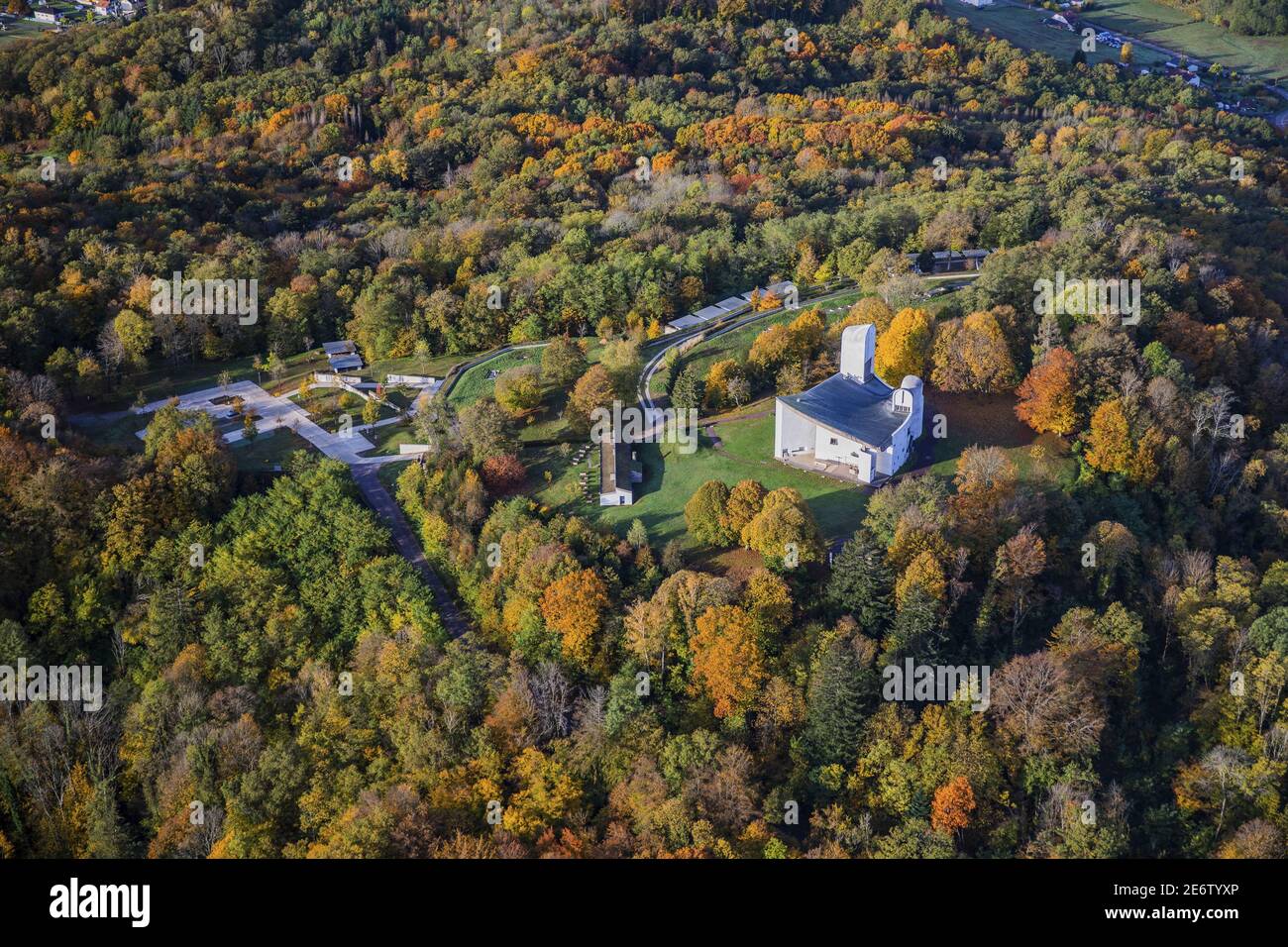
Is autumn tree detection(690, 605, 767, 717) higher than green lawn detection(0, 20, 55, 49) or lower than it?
lower

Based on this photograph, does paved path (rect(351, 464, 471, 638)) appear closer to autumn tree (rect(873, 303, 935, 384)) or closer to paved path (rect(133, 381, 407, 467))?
paved path (rect(133, 381, 407, 467))

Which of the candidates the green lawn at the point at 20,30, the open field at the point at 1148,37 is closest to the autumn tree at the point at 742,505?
the green lawn at the point at 20,30

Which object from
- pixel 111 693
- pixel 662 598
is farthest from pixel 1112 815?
pixel 111 693

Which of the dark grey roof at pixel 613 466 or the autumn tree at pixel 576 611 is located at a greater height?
the dark grey roof at pixel 613 466

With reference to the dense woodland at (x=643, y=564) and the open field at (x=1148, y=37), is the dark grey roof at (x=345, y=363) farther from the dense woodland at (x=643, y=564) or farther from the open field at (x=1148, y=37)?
the open field at (x=1148, y=37)

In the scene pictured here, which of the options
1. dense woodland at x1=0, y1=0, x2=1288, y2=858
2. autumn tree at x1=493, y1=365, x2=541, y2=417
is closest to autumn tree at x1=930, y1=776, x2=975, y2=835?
dense woodland at x1=0, y1=0, x2=1288, y2=858

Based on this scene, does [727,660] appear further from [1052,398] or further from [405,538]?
[1052,398]
